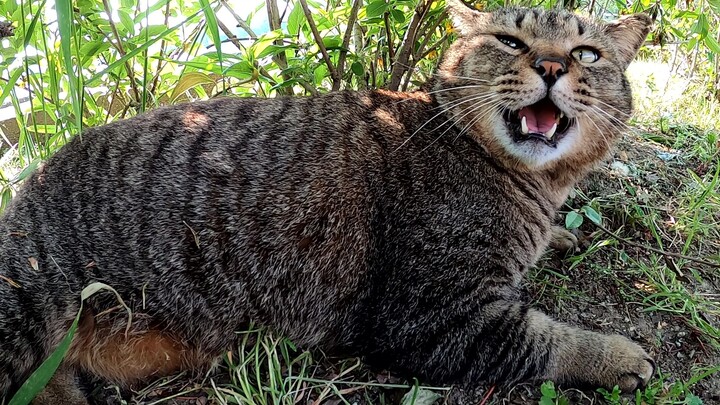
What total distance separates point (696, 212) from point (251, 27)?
2.42 metres

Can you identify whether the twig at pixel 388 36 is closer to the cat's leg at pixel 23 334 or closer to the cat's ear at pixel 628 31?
the cat's ear at pixel 628 31

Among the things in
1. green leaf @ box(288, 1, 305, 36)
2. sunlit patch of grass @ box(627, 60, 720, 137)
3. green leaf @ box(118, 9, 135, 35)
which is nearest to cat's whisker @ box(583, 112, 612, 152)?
green leaf @ box(288, 1, 305, 36)

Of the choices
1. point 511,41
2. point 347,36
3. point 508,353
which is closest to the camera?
point 508,353

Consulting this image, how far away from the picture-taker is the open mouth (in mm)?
2203

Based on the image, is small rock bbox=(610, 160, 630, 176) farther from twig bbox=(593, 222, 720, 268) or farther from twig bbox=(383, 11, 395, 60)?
twig bbox=(383, 11, 395, 60)

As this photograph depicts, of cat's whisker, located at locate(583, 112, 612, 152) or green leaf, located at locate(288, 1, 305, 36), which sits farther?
green leaf, located at locate(288, 1, 305, 36)

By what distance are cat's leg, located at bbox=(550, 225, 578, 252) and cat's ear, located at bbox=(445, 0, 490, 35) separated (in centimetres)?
100

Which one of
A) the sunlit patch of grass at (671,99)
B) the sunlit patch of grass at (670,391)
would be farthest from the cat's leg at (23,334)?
the sunlit patch of grass at (671,99)

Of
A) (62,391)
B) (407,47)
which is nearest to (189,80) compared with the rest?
(407,47)

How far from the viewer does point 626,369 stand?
80.6 inches

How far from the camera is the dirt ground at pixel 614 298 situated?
2127mm

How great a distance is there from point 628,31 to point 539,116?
70 cm

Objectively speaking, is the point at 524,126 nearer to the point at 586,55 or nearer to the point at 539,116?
the point at 539,116

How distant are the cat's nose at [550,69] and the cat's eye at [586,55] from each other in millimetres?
246
